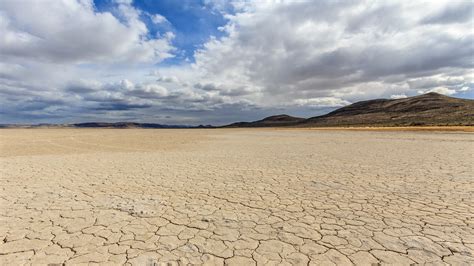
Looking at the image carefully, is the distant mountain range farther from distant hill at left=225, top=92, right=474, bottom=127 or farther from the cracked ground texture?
the cracked ground texture

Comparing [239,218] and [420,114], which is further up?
[420,114]

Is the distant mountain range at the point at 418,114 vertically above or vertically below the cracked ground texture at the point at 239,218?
above

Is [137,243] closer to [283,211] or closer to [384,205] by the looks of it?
[283,211]

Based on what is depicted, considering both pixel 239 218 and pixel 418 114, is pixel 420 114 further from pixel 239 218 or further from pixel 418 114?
pixel 239 218

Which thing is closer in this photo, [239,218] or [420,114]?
[239,218]

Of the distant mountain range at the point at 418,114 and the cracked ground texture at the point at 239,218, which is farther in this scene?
the distant mountain range at the point at 418,114

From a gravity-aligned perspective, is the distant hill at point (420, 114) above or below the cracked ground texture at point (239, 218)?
above

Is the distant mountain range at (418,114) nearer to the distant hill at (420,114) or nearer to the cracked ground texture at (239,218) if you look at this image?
the distant hill at (420,114)

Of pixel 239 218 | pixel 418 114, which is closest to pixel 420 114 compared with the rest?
pixel 418 114

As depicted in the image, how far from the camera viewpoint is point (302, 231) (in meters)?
3.51

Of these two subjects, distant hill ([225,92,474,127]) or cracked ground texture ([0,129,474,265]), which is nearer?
cracked ground texture ([0,129,474,265])

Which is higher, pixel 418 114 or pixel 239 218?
pixel 418 114

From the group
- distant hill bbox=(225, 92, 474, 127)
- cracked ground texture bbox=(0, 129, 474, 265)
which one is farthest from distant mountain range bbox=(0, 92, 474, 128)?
cracked ground texture bbox=(0, 129, 474, 265)

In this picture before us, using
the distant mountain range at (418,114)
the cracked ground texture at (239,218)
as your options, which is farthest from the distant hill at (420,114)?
the cracked ground texture at (239,218)
